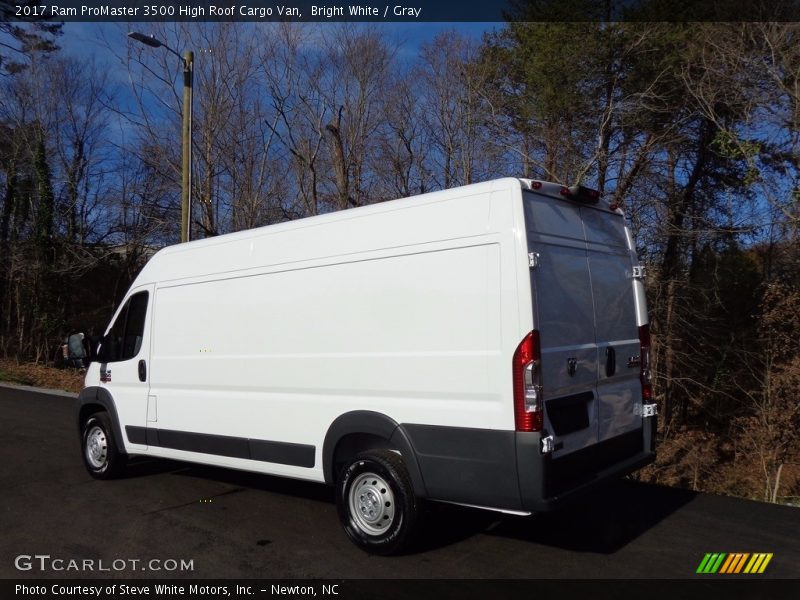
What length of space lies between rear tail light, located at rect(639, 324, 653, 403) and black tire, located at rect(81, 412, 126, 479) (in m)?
5.06

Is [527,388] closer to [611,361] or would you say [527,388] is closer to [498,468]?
[498,468]

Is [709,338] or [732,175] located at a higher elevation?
[732,175]

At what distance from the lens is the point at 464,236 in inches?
179

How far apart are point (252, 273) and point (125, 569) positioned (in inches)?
95.8

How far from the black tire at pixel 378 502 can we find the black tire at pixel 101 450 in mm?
3145

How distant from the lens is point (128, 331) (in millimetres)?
7035

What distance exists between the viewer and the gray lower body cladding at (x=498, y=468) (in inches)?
164

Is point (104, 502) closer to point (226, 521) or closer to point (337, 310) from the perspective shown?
point (226, 521)

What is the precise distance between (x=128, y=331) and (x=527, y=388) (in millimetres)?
4535

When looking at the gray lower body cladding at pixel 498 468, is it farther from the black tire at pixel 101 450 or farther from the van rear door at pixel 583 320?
the black tire at pixel 101 450

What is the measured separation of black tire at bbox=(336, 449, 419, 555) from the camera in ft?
15.4

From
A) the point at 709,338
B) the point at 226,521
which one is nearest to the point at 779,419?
the point at 709,338
